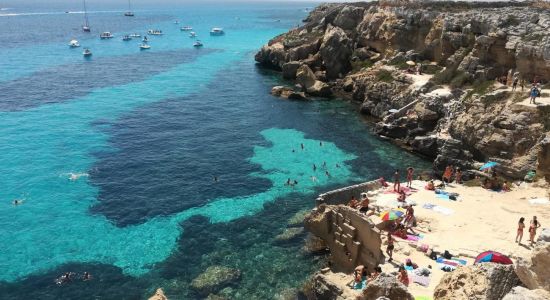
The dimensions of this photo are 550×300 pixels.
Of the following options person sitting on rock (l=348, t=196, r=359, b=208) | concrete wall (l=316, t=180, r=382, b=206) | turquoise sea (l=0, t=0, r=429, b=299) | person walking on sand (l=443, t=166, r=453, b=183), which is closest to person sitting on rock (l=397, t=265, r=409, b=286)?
turquoise sea (l=0, t=0, r=429, b=299)

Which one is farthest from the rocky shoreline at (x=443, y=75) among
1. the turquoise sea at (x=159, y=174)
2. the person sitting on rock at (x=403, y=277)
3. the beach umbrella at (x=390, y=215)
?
the person sitting on rock at (x=403, y=277)

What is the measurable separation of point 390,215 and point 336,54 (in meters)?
51.6

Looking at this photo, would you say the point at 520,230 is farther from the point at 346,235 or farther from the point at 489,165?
the point at 489,165

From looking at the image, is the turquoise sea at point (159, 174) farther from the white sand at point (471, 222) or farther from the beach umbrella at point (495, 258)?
the beach umbrella at point (495, 258)

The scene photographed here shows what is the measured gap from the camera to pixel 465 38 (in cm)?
5756

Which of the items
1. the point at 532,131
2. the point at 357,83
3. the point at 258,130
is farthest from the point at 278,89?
the point at 532,131

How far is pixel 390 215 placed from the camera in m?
29.4

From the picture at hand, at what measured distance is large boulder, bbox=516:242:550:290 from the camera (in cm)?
1159

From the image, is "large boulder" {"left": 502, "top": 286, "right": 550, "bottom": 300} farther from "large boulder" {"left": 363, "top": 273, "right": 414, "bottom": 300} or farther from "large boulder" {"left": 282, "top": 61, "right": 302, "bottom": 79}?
"large boulder" {"left": 282, "top": 61, "right": 302, "bottom": 79}

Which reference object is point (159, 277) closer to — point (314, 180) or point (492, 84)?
point (314, 180)

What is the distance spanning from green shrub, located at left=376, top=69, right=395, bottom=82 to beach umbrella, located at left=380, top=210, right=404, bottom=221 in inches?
1466

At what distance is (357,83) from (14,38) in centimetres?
10544

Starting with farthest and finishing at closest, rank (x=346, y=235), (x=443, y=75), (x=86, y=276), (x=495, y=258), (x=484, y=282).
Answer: (x=443, y=75) < (x=346, y=235) < (x=86, y=276) < (x=495, y=258) < (x=484, y=282)

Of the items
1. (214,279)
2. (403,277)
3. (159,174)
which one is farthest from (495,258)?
(159,174)
